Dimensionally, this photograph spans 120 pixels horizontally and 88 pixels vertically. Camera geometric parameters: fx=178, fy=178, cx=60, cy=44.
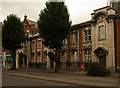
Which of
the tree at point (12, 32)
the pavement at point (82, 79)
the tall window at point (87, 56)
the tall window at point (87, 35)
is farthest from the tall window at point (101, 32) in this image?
the tree at point (12, 32)

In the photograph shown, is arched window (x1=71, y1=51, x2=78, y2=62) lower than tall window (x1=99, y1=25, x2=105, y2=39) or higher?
lower

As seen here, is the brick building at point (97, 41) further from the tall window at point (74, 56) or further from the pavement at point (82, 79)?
the pavement at point (82, 79)

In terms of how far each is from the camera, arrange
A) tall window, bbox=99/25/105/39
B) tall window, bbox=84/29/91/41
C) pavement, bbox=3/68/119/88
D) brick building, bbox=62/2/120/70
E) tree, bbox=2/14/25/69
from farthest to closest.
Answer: tree, bbox=2/14/25/69 → tall window, bbox=84/29/91/41 → tall window, bbox=99/25/105/39 → brick building, bbox=62/2/120/70 → pavement, bbox=3/68/119/88

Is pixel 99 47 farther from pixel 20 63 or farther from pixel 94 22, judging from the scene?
pixel 20 63

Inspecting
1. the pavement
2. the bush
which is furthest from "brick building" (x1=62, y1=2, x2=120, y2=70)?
the pavement

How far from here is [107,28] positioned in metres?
27.0

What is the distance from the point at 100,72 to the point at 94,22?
1123 centimetres

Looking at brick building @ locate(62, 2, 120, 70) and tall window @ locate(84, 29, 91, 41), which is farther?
tall window @ locate(84, 29, 91, 41)

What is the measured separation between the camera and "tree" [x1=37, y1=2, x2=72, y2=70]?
26969 millimetres

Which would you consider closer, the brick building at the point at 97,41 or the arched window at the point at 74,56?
the brick building at the point at 97,41

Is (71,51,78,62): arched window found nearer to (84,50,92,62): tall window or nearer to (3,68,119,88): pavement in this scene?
(84,50,92,62): tall window

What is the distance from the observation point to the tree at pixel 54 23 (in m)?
27.0

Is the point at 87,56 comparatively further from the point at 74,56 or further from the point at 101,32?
the point at 101,32

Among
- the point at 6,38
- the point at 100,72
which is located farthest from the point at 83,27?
the point at 6,38
